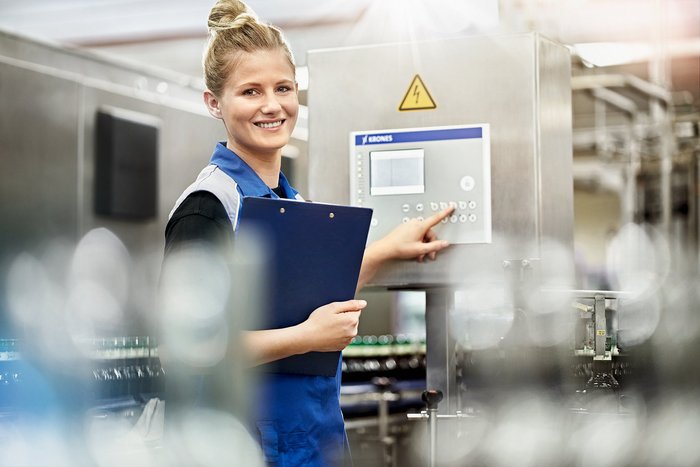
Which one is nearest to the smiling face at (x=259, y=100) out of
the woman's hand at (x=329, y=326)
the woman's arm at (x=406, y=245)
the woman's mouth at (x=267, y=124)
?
the woman's mouth at (x=267, y=124)

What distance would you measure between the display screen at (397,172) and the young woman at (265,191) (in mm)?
432

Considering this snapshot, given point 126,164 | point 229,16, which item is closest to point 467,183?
point 229,16

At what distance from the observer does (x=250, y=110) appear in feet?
5.22

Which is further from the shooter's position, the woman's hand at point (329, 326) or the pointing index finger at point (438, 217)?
the pointing index finger at point (438, 217)

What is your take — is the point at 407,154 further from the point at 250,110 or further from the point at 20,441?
the point at 20,441

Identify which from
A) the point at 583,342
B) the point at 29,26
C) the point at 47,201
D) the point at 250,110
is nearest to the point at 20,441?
the point at 250,110

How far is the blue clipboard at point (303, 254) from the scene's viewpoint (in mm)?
1474

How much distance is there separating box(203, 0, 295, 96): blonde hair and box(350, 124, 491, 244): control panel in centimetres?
47

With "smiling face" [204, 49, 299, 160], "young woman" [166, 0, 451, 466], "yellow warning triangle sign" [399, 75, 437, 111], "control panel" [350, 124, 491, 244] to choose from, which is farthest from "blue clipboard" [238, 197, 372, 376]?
"yellow warning triangle sign" [399, 75, 437, 111]

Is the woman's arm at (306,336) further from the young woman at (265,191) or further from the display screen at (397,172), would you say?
the display screen at (397,172)

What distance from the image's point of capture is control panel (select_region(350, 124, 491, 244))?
200 centimetres

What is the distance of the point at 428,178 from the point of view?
2031 mm

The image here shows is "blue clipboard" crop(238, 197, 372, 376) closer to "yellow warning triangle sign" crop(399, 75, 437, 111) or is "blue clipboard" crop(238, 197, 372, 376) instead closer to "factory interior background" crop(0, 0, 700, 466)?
"factory interior background" crop(0, 0, 700, 466)

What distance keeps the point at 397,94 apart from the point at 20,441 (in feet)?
3.39
